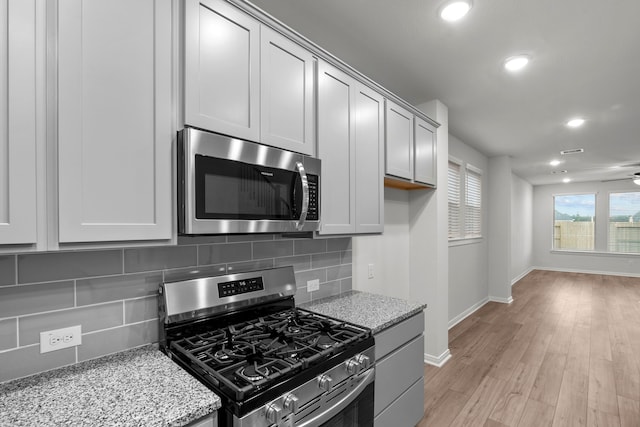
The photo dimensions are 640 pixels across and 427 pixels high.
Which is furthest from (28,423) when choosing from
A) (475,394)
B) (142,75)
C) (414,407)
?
(475,394)

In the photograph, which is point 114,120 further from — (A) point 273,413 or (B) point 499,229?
(B) point 499,229

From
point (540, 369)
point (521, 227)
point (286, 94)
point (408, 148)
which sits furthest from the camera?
point (521, 227)

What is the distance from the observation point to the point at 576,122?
3824 millimetres

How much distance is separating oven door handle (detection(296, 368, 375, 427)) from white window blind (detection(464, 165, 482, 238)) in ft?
12.5

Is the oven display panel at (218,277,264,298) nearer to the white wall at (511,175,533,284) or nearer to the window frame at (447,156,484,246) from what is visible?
the window frame at (447,156,484,246)

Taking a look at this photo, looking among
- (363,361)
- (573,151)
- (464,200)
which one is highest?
(573,151)

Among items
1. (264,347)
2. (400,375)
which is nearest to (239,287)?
(264,347)

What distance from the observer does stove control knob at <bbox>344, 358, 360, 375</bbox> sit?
1423 mm

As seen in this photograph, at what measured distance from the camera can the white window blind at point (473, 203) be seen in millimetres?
4863

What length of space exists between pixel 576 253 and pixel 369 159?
9.82 m

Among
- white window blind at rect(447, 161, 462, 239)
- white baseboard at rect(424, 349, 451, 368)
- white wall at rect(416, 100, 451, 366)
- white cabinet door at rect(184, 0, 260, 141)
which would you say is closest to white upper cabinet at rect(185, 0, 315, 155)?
white cabinet door at rect(184, 0, 260, 141)

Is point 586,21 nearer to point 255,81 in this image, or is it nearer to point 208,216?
point 255,81

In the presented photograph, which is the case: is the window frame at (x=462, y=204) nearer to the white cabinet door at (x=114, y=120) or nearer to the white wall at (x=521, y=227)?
the white wall at (x=521, y=227)

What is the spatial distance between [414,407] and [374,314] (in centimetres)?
76
